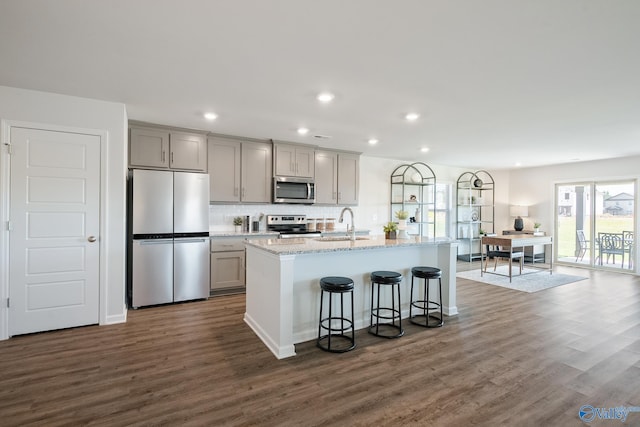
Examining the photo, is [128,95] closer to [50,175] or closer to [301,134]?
[50,175]

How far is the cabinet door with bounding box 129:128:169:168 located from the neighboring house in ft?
29.2

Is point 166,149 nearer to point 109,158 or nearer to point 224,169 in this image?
point 224,169

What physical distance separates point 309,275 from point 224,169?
2629 mm

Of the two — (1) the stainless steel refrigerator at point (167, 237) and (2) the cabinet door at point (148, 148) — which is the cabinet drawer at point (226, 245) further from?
(2) the cabinet door at point (148, 148)

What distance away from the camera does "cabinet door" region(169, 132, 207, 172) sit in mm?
4559

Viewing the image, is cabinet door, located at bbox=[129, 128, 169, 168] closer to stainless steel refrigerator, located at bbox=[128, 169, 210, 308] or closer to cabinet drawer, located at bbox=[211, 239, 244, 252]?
stainless steel refrigerator, located at bbox=[128, 169, 210, 308]

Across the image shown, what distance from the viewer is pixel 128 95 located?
3.34m

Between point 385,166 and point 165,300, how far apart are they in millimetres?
5095

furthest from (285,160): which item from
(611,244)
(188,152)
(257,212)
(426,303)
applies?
(611,244)

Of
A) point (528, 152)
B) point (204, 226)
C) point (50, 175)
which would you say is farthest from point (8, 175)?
point (528, 152)

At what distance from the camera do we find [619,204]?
272 inches

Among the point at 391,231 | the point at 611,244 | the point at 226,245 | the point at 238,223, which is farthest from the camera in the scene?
the point at 611,244

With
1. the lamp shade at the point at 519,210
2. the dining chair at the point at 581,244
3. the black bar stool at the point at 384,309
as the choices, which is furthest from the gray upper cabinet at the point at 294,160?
the dining chair at the point at 581,244

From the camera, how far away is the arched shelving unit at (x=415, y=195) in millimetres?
7273
